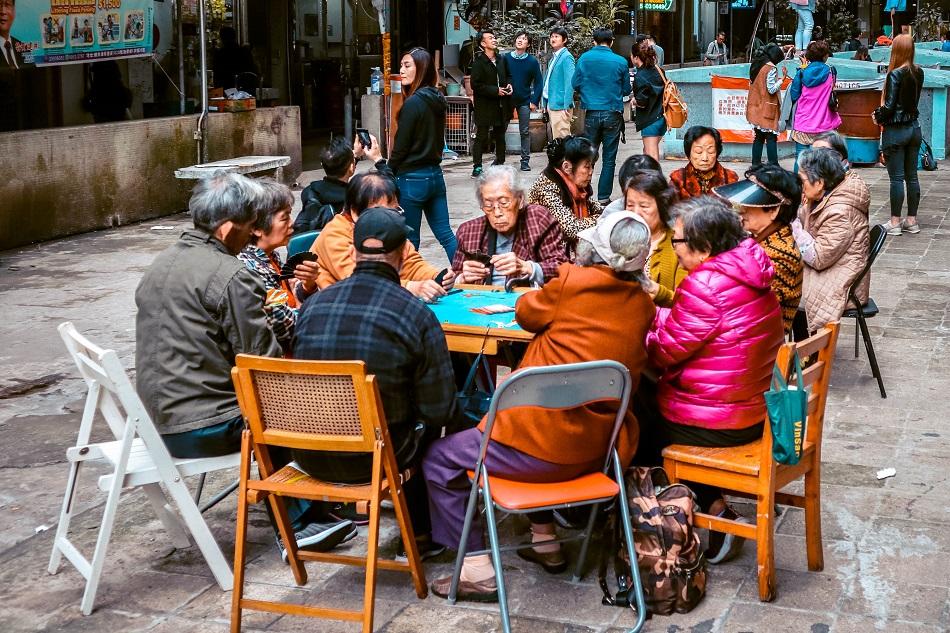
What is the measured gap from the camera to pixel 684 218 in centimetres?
436

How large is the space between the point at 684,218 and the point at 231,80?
1079 centimetres

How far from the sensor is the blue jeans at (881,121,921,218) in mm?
10961

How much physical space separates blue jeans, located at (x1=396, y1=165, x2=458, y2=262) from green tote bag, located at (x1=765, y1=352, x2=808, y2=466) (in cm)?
440

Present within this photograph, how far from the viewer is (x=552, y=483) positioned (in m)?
3.89

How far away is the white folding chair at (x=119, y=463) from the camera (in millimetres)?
3932

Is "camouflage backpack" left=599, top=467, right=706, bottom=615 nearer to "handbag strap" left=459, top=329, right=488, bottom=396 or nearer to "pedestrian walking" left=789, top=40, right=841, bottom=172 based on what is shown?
"handbag strap" left=459, top=329, right=488, bottom=396

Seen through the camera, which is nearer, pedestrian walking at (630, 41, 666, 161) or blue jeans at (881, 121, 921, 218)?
blue jeans at (881, 121, 921, 218)

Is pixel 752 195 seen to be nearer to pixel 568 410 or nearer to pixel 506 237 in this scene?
pixel 506 237

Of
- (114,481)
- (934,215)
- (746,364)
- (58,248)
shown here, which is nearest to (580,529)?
(746,364)

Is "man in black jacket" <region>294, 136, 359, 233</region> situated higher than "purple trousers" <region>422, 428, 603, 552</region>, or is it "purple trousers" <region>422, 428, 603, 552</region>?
"man in black jacket" <region>294, 136, 359, 233</region>

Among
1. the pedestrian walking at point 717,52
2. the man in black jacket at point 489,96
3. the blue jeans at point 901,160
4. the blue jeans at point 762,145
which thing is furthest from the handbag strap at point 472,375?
the pedestrian walking at point 717,52

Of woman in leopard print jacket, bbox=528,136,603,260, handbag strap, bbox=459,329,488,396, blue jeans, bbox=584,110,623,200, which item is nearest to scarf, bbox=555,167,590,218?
woman in leopard print jacket, bbox=528,136,603,260

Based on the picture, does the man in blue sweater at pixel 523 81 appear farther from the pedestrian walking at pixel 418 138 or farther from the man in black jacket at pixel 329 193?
the man in black jacket at pixel 329 193

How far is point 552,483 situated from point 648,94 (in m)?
9.55
